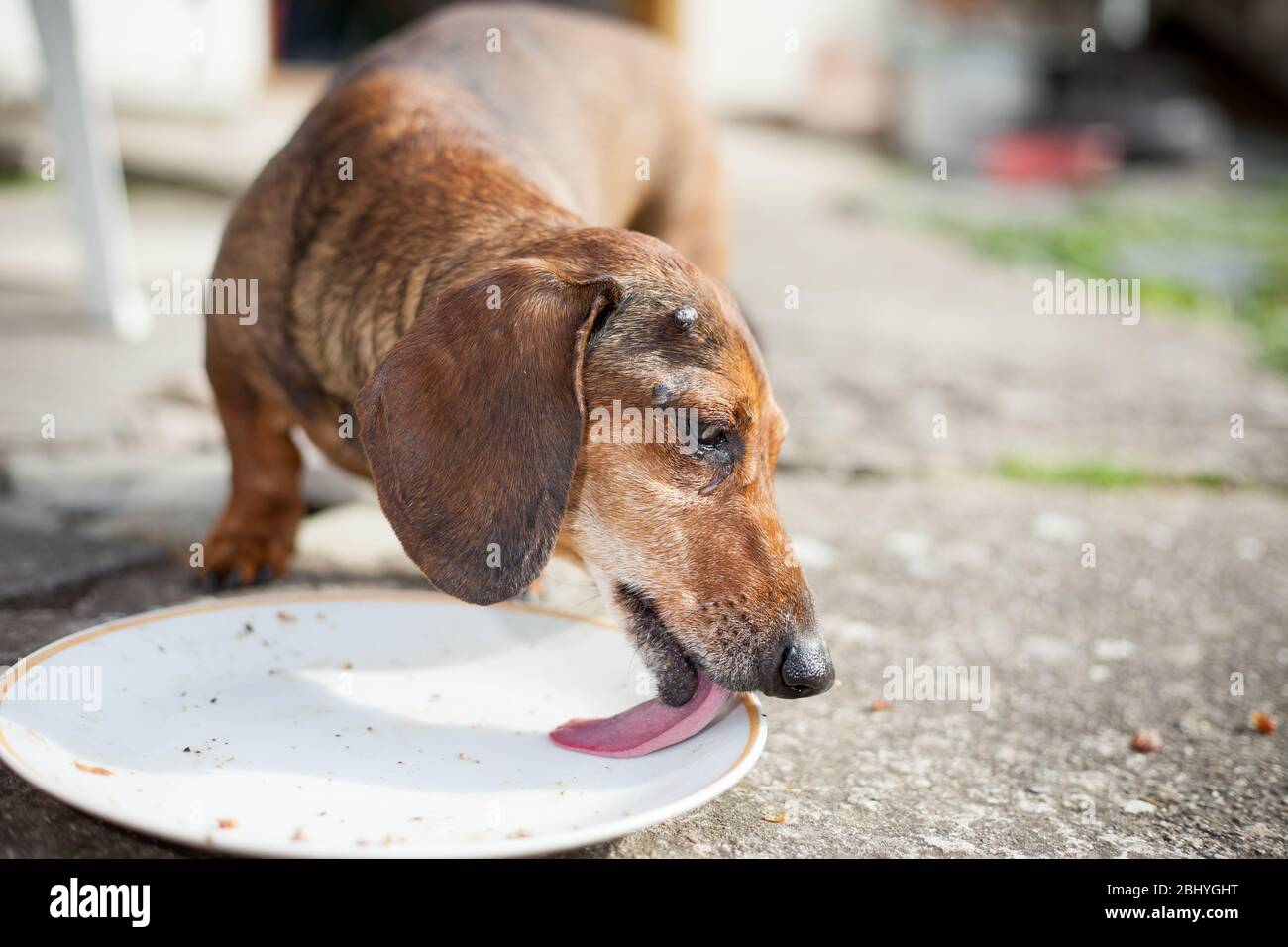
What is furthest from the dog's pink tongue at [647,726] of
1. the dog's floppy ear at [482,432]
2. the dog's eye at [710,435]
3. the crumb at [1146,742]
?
the crumb at [1146,742]

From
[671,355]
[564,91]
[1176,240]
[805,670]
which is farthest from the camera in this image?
[1176,240]

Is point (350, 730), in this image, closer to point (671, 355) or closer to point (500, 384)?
point (500, 384)

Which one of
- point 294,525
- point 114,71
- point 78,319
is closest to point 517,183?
point 294,525

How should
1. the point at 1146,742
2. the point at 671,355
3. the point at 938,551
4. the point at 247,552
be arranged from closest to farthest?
the point at 671,355 → the point at 1146,742 → the point at 247,552 → the point at 938,551

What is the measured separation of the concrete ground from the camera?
2.30 metres

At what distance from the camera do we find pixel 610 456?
2299 millimetres

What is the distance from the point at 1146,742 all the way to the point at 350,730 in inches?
59.7

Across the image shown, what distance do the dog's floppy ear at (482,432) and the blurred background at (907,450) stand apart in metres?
0.53

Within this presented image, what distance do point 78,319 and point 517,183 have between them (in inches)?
113

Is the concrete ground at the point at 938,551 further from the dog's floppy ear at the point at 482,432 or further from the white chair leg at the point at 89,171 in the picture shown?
the dog's floppy ear at the point at 482,432

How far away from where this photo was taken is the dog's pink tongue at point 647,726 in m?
2.17

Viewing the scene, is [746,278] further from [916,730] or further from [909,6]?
[909,6]

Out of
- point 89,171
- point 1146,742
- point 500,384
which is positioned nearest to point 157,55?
point 89,171
